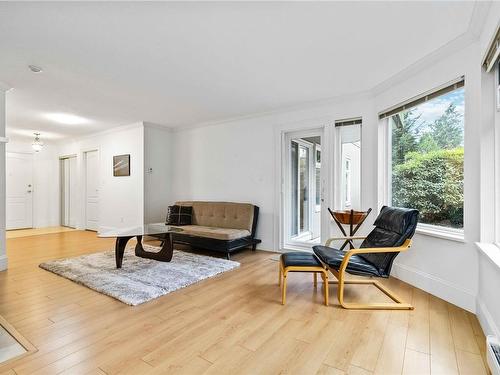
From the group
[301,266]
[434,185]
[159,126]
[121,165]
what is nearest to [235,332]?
[301,266]

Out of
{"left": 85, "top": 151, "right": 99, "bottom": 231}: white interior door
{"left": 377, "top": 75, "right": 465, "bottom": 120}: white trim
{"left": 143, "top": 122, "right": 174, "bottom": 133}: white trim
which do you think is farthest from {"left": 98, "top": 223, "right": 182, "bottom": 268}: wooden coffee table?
{"left": 85, "top": 151, "right": 99, "bottom": 231}: white interior door

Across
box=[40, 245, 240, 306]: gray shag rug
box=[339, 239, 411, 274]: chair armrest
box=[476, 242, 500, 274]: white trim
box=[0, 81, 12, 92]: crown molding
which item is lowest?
box=[40, 245, 240, 306]: gray shag rug

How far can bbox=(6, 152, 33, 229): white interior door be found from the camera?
6.75 m

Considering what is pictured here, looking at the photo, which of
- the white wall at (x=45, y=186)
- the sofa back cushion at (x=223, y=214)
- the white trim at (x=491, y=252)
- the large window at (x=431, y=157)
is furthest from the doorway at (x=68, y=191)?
the white trim at (x=491, y=252)

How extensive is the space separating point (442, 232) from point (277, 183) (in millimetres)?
2356

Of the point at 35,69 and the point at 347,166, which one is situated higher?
the point at 35,69

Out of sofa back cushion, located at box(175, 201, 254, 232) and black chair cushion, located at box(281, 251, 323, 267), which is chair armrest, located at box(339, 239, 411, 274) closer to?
black chair cushion, located at box(281, 251, 323, 267)

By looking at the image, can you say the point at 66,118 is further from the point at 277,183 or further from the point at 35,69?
A: the point at 277,183

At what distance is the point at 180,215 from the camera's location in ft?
16.2

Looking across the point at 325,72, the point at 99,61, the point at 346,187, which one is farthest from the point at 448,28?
the point at 99,61

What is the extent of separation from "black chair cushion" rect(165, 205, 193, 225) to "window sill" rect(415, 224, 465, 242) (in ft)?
12.0

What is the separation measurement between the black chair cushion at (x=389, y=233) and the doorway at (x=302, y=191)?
162 cm

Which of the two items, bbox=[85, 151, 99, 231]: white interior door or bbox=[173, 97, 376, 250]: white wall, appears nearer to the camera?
bbox=[173, 97, 376, 250]: white wall

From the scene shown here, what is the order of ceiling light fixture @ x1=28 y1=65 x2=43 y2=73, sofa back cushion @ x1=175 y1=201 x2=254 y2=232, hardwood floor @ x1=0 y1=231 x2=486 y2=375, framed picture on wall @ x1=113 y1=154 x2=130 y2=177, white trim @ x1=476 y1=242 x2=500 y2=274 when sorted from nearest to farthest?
1. hardwood floor @ x1=0 y1=231 x2=486 y2=375
2. white trim @ x1=476 y1=242 x2=500 y2=274
3. ceiling light fixture @ x1=28 y1=65 x2=43 y2=73
4. sofa back cushion @ x1=175 y1=201 x2=254 y2=232
5. framed picture on wall @ x1=113 y1=154 x2=130 y2=177
